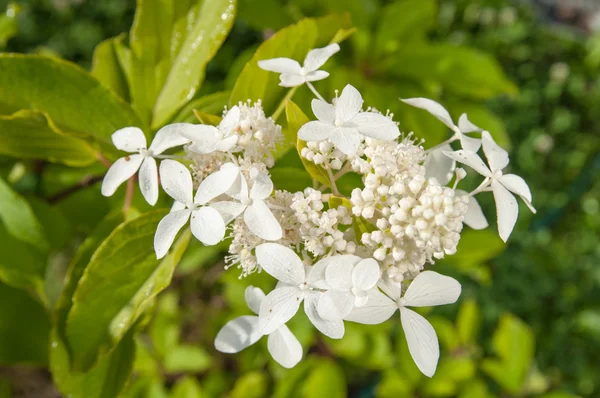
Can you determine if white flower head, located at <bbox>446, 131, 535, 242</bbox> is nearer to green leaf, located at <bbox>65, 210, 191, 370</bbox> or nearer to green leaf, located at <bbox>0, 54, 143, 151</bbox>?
green leaf, located at <bbox>65, 210, 191, 370</bbox>

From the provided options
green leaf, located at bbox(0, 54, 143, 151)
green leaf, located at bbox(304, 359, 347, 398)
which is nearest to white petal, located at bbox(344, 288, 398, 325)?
green leaf, located at bbox(0, 54, 143, 151)

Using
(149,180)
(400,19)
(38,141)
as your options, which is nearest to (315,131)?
(149,180)

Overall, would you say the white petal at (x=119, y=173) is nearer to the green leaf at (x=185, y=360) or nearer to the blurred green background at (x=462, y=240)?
the blurred green background at (x=462, y=240)

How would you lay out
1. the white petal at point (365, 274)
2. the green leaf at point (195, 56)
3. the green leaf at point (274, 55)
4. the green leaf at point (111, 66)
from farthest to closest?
1. the green leaf at point (111, 66)
2. the green leaf at point (195, 56)
3. the green leaf at point (274, 55)
4. the white petal at point (365, 274)

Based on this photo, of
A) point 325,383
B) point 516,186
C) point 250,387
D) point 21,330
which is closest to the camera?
point 516,186

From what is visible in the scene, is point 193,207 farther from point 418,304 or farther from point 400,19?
point 400,19

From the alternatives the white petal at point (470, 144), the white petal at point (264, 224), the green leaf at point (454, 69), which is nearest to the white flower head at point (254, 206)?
the white petal at point (264, 224)

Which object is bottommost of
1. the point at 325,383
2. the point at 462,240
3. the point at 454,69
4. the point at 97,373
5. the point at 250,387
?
the point at 250,387
